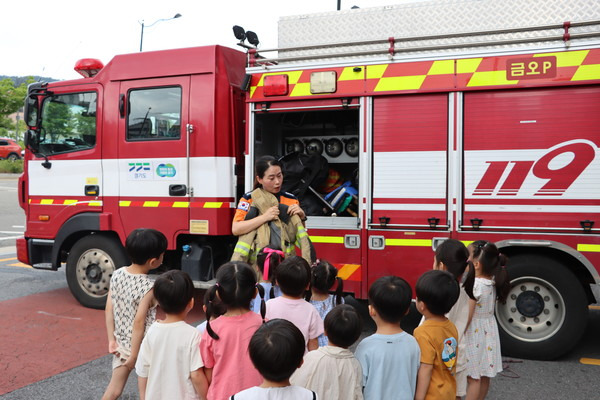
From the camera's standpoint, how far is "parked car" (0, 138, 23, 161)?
3675cm

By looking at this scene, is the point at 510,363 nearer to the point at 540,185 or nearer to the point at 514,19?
the point at 540,185

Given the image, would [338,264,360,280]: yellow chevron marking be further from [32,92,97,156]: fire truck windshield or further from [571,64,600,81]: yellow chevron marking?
[32,92,97,156]: fire truck windshield

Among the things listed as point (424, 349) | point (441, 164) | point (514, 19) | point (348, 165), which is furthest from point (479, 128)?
point (424, 349)

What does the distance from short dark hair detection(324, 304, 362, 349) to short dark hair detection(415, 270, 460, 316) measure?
0.47 metres

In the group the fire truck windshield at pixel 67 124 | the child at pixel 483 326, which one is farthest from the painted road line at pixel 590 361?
the fire truck windshield at pixel 67 124

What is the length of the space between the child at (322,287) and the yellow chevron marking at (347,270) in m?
2.09

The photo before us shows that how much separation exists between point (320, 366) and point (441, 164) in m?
3.13

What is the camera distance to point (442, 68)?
16.3ft

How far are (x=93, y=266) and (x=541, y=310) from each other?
4.80 m

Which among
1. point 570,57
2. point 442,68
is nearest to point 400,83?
point 442,68

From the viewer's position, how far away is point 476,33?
4.84 meters

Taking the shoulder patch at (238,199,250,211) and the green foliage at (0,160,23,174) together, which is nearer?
the shoulder patch at (238,199,250,211)

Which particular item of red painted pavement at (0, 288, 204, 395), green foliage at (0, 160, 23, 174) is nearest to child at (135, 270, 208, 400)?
red painted pavement at (0, 288, 204, 395)

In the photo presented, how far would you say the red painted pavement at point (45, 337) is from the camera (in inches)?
182
